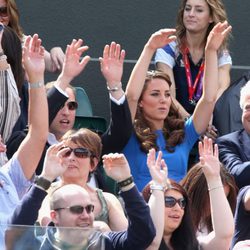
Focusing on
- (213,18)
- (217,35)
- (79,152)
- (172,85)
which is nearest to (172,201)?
(79,152)

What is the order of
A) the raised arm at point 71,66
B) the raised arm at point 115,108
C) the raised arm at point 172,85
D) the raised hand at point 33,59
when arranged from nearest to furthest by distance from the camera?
the raised hand at point 33,59, the raised arm at point 71,66, the raised arm at point 115,108, the raised arm at point 172,85

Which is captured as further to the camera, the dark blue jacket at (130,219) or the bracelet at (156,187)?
the bracelet at (156,187)

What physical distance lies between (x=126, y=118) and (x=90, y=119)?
0.86m

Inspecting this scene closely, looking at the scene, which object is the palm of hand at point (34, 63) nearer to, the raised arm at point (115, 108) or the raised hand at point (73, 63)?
the raised hand at point (73, 63)

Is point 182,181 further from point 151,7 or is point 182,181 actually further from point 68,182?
point 151,7

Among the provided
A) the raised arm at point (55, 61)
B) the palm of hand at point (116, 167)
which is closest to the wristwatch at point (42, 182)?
the palm of hand at point (116, 167)

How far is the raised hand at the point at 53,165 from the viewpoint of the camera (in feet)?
21.2

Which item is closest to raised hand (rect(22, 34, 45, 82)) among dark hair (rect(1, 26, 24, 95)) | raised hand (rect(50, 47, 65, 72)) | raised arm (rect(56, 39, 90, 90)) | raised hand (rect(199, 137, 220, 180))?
dark hair (rect(1, 26, 24, 95))

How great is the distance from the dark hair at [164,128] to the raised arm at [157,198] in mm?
1303

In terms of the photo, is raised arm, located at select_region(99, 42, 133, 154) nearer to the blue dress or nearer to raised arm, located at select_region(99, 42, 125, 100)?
raised arm, located at select_region(99, 42, 125, 100)

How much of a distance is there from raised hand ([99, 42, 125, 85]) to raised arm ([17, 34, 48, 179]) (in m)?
0.99

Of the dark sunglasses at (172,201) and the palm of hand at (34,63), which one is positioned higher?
the palm of hand at (34,63)

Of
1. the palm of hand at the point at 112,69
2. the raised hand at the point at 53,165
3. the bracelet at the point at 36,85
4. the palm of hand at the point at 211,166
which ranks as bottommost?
the palm of hand at the point at 211,166

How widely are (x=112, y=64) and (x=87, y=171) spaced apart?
3.53 ft
